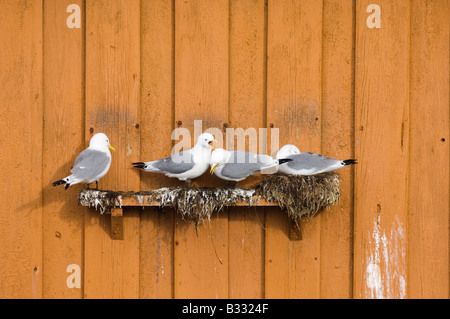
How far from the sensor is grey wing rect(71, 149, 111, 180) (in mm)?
2924

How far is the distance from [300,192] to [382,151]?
0.80 meters

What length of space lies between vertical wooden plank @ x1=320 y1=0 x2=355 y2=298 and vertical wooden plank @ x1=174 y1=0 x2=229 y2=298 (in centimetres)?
77

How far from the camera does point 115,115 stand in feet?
10.6

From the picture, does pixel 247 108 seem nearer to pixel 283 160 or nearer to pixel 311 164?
pixel 283 160

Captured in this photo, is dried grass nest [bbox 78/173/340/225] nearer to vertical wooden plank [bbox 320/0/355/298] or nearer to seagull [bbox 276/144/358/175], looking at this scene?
seagull [bbox 276/144/358/175]

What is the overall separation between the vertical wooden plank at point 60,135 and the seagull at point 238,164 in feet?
3.56

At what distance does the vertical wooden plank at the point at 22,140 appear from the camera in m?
3.23

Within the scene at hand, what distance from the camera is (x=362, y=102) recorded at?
3.22 metres

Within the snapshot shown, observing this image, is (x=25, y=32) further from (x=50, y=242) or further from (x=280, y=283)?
(x=280, y=283)

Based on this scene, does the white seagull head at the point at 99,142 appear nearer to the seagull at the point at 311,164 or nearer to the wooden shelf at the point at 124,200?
the wooden shelf at the point at 124,200

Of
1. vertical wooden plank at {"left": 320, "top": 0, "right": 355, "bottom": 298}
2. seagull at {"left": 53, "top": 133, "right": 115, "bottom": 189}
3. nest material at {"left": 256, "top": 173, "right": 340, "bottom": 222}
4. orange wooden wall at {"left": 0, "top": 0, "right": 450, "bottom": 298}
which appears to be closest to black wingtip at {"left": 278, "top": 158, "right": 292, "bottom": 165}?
nest material at {"left": 256, "top": 173, "right": 340, "bottom": 222}

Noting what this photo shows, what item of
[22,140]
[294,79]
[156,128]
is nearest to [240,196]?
[156,128]

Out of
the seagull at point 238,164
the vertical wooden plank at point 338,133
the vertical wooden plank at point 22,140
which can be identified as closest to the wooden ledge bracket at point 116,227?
the vertical wooden plank at point 22,140

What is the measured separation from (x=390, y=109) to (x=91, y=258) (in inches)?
102
